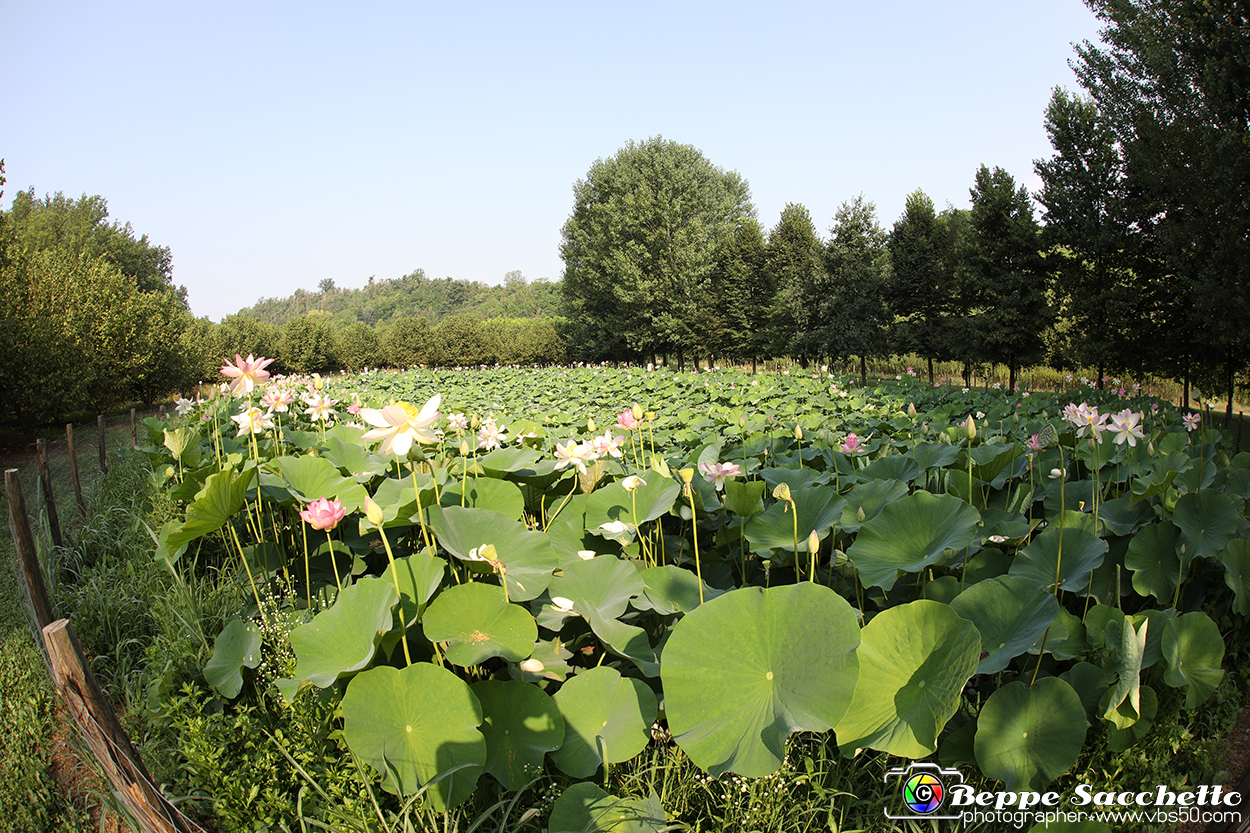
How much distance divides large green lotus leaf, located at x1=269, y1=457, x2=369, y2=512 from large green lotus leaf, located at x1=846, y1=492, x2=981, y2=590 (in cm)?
192

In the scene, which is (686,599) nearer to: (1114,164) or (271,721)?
(271,721)

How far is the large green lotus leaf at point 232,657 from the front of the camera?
2.00 metres

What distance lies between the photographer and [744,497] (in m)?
2.21

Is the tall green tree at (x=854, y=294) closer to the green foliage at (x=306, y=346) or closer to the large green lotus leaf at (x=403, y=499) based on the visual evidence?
the large green lotus leaf at (x=403, y=499)

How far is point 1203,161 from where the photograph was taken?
8273mm

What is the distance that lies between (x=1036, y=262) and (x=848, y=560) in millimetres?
15328

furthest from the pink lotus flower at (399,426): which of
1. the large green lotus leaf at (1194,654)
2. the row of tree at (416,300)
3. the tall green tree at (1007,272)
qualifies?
the row of tree at (416,300)

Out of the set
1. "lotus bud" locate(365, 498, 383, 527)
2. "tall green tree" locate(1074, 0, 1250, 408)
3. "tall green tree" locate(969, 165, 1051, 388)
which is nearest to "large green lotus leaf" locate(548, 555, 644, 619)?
"lotus bud" locate(365, 498, 383, 527)

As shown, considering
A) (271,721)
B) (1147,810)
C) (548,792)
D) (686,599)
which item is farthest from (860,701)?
(271,721)

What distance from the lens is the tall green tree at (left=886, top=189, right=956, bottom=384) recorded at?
17.7 metres

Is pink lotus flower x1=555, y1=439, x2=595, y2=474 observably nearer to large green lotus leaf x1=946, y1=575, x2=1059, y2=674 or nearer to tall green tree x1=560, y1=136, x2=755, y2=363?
large green lotus leaf x1=946, y1=575, x2=1059, y2=674

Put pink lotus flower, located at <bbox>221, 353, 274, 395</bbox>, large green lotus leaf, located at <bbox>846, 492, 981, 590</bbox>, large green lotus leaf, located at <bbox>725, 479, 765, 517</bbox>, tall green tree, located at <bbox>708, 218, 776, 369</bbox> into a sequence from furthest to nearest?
1. tall green tree, located at <bbox>708, 218, 776, 369</bbox>
2. pink lotus flower, located at <bbox>221, 353, 274, 395</bbox>
3. large green lotus leaf, located at <bbox>725, 479, 765, 517</bbox>
4. large green lotus leaf, located at <bbox>846, 492, 981, 590</bbox>

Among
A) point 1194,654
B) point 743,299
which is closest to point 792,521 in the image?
point 1194,654

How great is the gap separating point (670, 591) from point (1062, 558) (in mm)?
1221
